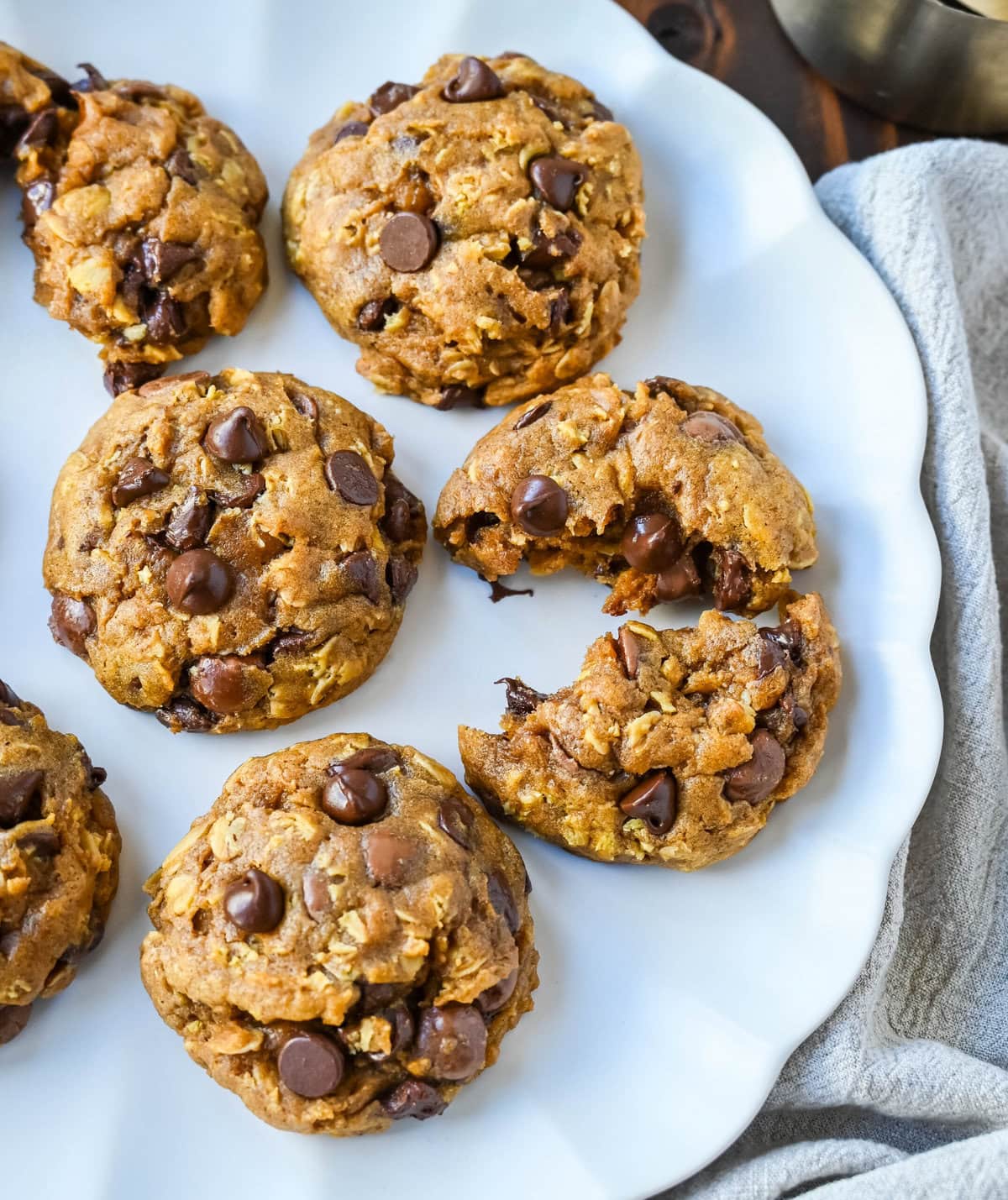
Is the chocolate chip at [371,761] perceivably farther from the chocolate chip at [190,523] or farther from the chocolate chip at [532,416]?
the chocolate chip at [532,416]

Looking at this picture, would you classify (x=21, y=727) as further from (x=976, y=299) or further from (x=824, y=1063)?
(x=976, y=299)

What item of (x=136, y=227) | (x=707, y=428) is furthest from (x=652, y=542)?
(x=136, y=227)

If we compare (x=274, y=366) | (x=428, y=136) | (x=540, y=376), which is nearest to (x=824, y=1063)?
(x=540, y=376)

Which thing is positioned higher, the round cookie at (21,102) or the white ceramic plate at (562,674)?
the round cookie at (21,102)

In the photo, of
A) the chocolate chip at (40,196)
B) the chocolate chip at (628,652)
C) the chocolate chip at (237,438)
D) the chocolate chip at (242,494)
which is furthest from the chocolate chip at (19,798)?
the chocolate chip at (40,196)

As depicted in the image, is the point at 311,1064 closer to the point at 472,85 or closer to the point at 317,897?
the point at 317,897

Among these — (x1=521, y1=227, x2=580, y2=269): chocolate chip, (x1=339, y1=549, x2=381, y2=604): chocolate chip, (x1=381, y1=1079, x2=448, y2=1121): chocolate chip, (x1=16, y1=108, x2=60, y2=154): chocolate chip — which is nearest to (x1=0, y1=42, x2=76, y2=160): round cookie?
(x1=16, y1=108, x2=60, y2=154): chocolate chip
